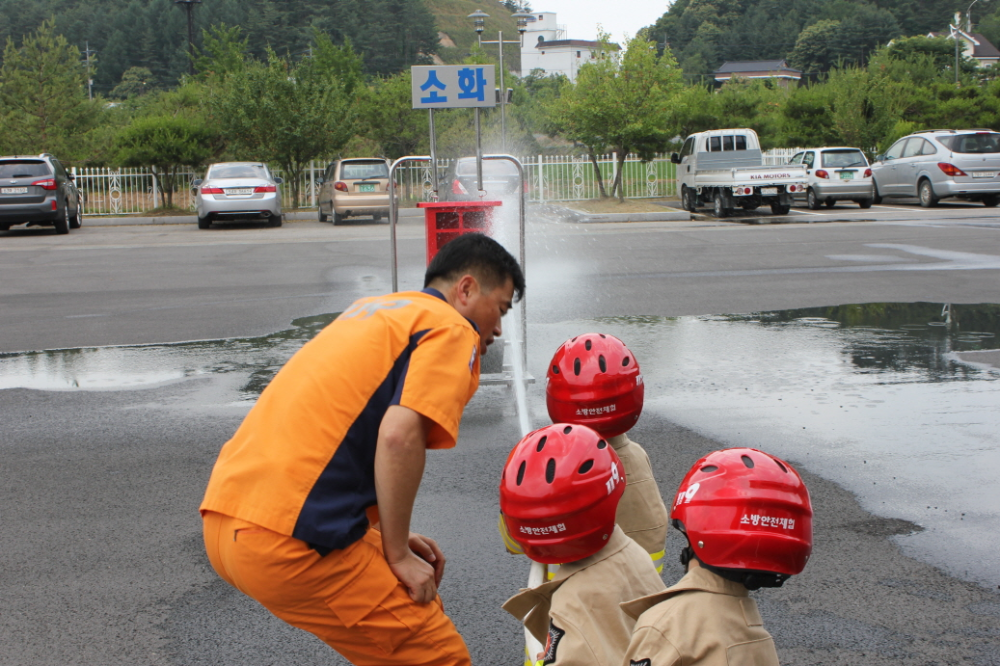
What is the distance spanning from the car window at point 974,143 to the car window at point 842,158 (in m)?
2.54

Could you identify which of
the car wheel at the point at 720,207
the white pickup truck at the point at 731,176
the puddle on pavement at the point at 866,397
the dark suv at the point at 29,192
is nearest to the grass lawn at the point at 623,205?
the white pickup truck at the point at 731,176

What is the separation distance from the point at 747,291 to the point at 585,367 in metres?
9.23

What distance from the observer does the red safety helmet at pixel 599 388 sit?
3.04 metres

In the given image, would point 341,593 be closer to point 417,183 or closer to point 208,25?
point 417,183

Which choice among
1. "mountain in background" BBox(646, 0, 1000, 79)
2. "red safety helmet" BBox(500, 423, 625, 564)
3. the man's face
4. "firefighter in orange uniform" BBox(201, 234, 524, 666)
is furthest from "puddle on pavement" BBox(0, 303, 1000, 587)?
"mountain in background" BBox(646, 0, 1000, 79)

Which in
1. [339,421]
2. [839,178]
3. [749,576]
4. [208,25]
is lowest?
[749,576]

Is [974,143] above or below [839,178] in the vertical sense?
above

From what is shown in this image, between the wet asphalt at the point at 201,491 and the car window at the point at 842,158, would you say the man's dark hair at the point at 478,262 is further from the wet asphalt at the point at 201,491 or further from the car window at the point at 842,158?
the car window at the point at 842,158

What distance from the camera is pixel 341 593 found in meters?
2.27

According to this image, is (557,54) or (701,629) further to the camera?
(557,54)

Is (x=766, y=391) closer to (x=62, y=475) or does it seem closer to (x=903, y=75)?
(x=62, y=475)

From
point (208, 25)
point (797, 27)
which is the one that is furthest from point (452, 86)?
point (797, 27)

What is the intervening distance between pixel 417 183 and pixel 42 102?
13031 millimetres

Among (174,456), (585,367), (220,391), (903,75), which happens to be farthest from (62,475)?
(903,75)
